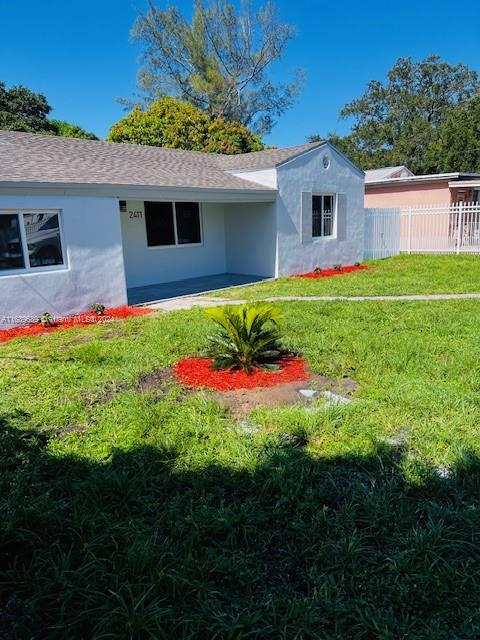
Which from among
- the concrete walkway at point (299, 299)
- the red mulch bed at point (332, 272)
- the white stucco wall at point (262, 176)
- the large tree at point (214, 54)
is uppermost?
the large tree at point (214, 54)

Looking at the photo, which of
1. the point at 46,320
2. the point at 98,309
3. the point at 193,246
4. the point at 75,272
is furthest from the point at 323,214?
the point at 46,320

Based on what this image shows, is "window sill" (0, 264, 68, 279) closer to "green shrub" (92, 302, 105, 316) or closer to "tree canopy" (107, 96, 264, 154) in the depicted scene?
"green shrub" (92, 302, 105, 316)

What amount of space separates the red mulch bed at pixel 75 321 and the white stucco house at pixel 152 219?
0.84ft

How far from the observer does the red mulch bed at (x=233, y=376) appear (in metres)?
5.10

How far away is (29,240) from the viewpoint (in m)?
8.48

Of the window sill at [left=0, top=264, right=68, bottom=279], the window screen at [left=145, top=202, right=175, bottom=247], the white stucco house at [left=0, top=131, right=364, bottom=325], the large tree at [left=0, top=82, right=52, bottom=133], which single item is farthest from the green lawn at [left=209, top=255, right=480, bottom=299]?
the large tree at [left=0, top=82, right=52, bottom=133]

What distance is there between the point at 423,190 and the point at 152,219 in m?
14.4

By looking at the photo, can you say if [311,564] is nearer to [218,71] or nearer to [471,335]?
[471,335]

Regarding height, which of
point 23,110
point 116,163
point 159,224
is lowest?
point 159,224

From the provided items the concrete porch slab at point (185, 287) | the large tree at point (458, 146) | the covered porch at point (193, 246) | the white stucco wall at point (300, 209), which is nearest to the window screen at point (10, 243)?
the concrete porch slab at point (185, 287)

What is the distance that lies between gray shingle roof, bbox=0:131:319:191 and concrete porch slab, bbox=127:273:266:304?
2644 millimetres

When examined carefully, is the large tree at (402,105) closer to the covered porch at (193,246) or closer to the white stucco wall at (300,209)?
→ the white stucco wall at (300,209)

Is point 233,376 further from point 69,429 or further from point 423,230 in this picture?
point 423,230

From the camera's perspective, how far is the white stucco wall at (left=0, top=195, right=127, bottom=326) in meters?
8.34
